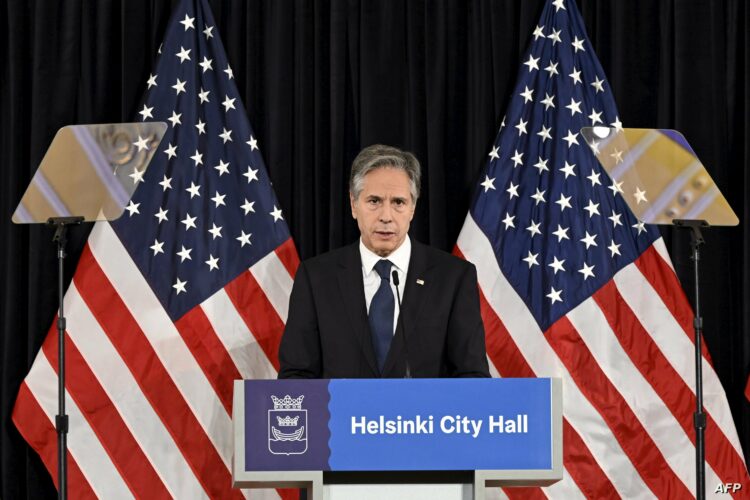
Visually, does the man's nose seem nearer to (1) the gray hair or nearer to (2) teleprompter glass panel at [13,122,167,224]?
(1) the gray hair

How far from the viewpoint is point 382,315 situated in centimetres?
321

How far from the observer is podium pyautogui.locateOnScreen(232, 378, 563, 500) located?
7.46ft

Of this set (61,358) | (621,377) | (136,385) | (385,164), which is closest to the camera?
(385,164)

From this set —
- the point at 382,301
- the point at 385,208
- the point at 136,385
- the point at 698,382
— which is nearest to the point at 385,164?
the point at 385,208

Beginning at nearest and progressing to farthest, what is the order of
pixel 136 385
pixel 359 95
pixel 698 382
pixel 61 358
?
1. pixel 61 358
2. pixel 698 382
3. pixel 136 385
4. pixel 359 95

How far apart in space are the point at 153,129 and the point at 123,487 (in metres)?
1.42

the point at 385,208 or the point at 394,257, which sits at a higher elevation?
the point at 385,208

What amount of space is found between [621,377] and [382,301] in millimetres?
1536

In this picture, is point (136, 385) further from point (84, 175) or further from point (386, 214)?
point (386, 214)

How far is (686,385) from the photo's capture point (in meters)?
4.36

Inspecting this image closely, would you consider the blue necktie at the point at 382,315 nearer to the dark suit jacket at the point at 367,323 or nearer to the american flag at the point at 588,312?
the dark suit jacket at the point at 367,323

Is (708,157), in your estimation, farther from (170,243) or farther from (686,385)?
(170,243)

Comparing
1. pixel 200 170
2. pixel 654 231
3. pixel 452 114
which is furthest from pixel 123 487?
pixel 654 231

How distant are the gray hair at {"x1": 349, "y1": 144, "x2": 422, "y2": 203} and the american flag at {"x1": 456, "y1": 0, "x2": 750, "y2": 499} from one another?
1148mm
